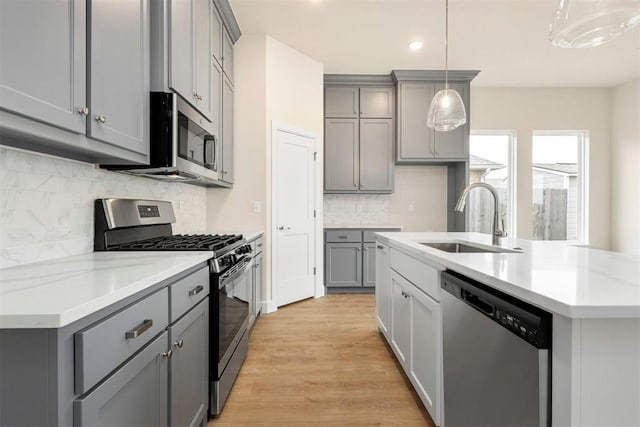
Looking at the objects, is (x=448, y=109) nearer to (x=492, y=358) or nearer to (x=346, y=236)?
(x=492, y=358)

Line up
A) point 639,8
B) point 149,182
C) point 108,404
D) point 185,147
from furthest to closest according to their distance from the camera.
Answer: point 149,182 < point 185,147 < point 639,8 < point 108,404

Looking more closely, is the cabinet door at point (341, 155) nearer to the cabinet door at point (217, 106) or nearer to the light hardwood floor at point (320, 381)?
the cabinet door at point (217, 106)

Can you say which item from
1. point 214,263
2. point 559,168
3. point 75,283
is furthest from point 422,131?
point 75,283

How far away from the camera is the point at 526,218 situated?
5117 millimetres

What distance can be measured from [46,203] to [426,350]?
1893 mm

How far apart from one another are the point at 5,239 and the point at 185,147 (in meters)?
0.94

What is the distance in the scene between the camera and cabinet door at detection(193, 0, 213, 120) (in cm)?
225

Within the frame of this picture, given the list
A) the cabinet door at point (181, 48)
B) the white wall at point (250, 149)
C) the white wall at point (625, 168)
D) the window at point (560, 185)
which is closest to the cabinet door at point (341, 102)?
the white wall at point (250, 149)

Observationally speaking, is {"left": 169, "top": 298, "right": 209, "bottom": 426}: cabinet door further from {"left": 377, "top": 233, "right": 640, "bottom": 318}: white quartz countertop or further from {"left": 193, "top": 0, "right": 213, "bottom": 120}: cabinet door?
{"left": 193, "top": 0, "right": 213, "bottom": 120}: cabinet door

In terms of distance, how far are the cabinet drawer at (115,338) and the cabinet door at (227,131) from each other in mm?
2110

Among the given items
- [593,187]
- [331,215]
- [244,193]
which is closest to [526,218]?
[593,187]

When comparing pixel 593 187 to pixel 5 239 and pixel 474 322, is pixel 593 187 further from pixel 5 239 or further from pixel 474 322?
pixel 5 239

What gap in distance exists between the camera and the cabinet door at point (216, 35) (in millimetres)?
2672

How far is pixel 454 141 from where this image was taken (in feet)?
15.1
